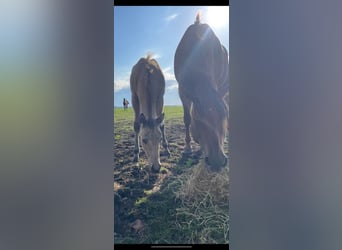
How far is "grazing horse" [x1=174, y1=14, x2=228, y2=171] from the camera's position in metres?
1.29

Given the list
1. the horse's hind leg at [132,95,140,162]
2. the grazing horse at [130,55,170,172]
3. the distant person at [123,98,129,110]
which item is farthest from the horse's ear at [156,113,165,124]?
the distant person at [123,98,129,110]

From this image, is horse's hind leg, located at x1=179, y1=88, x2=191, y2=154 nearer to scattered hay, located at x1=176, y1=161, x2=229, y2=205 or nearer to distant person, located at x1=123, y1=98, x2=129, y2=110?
scattered hay, located at x1=176, y1=161, x2=229, y2=205

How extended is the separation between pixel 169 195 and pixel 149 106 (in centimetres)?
64

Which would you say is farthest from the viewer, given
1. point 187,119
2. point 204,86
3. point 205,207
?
point 187,119

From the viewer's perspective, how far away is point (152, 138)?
1.58 m

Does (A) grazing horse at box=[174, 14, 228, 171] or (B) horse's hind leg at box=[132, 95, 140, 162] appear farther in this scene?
(B) horse's hind leg at box=[132, 95, 140, 162]

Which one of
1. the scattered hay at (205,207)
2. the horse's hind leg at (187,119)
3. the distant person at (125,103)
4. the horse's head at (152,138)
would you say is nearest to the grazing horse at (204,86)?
the horse's hind leg at (187,119)

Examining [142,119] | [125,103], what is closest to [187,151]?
[142,119]

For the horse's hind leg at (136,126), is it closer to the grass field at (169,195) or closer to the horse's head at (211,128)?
the grass field at (169,195)

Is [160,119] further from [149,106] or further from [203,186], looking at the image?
[203,186]

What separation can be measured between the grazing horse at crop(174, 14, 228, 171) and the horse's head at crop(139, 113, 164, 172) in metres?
0.22
